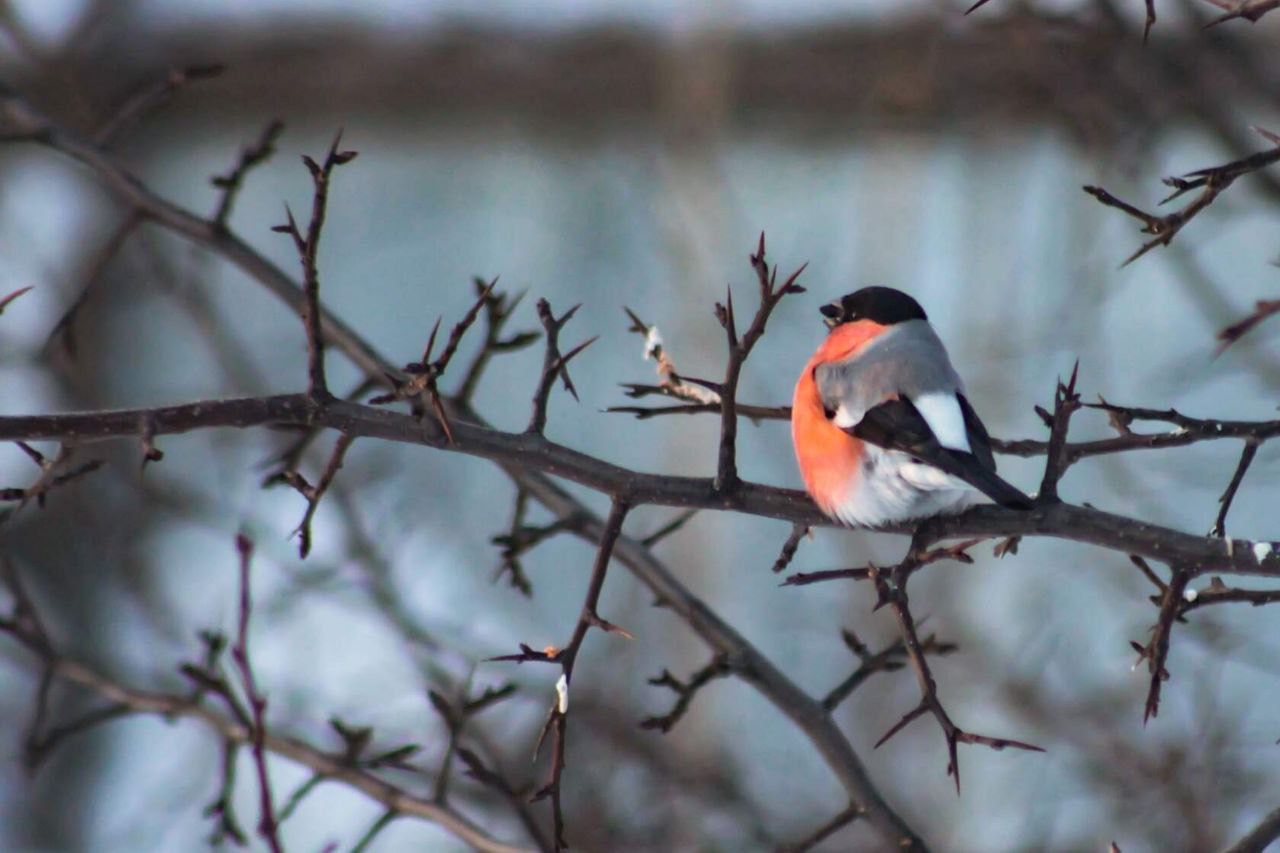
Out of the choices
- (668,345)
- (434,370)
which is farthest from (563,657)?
(668,345)

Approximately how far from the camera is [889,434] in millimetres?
1694

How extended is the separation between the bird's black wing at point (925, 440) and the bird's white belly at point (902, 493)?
0.8 inches

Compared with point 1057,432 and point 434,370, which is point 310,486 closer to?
point 434,370

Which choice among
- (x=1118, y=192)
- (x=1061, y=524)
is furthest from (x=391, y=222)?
(x=1061, y=524)

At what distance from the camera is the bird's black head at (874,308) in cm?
212

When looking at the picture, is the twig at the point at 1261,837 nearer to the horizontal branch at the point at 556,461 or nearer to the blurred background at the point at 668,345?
the horizontal branch at the point at 556,461

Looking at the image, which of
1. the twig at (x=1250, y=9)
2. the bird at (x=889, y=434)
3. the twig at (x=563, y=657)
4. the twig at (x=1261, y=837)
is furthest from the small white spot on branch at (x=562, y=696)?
the twig at (x=1250, y=9)

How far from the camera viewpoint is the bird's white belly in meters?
1.56

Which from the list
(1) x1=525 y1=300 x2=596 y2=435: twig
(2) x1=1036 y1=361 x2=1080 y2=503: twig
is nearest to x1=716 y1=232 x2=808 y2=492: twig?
(1) x1=525 y1=300 x2=596 y2=435: twig

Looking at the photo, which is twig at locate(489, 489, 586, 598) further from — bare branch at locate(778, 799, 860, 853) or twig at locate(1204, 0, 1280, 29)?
twig at locate(1204, 0, 1280, 29)

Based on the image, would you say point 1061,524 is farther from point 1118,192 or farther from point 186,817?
point 186,817

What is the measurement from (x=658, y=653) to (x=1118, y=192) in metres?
2.30

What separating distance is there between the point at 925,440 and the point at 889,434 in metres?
0.08

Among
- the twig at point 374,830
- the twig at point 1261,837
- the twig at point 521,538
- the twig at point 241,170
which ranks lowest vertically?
the twig at point 1261,837
